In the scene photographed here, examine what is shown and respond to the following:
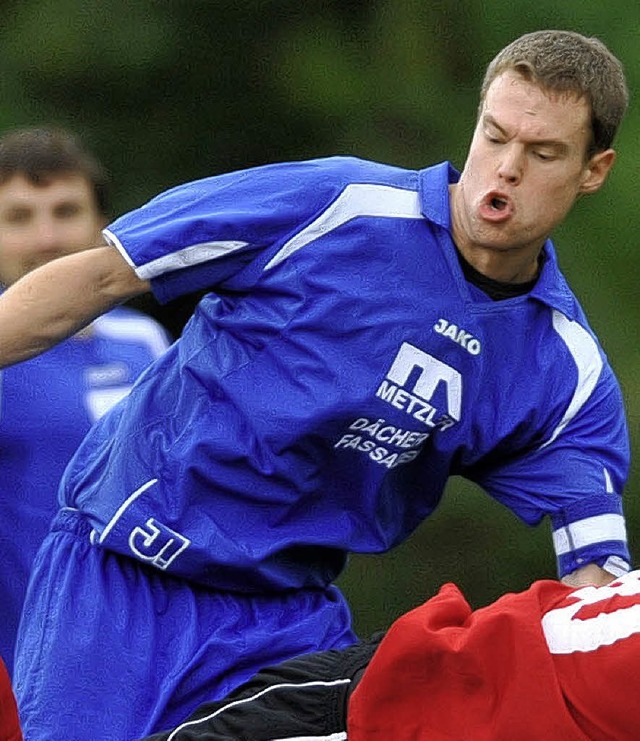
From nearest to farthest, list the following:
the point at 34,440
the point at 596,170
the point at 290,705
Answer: the point at 290,705 → the point at 596,170 → the point at 34,440

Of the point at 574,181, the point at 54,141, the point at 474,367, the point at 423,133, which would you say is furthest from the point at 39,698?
the point at 423,133

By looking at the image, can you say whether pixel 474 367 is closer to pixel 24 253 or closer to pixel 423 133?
pixel 24 253

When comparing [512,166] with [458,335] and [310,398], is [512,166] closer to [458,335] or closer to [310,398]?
[458,335]

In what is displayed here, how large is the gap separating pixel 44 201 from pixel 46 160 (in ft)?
0.36

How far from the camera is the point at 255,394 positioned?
126 inches

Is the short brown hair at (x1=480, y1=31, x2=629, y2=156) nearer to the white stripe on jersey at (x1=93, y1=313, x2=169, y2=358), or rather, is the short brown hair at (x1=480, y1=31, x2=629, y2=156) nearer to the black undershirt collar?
the black undershirt collar

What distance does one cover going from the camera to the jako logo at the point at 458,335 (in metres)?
3.19

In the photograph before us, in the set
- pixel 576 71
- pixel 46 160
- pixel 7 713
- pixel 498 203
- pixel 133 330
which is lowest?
pixel 133 330

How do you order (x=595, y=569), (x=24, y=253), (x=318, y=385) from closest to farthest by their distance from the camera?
(x=318, y=385) < (x=595, y=569) < (x=24, y=253)

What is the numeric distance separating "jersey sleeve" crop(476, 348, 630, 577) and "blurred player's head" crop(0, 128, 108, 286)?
50.6 inches

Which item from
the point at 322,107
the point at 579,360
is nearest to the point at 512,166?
the point at 579,360

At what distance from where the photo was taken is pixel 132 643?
132 inches

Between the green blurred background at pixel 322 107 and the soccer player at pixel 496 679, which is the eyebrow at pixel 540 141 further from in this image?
the green blurred background at pixel 322 107

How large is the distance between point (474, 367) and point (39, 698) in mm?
900
